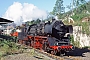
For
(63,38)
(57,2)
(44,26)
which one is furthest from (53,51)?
(57,2)

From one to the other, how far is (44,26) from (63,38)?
8.10ft

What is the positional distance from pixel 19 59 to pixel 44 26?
6.33 meters

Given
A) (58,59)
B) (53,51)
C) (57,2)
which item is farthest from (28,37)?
(57,2)

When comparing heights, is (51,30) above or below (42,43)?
above

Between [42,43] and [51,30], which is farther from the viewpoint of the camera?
[42,43]

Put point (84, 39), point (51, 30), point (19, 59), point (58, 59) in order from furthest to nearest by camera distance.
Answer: point (84, 39)
point (51, 30)
point (58, 59)
point (19, 59)

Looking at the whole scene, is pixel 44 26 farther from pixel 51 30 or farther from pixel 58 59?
pixel 58 59

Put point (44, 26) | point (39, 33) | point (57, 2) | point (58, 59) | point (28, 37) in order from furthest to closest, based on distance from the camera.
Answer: point (57, 2) < point (28, 37) < point (39, 33) < point (44, 26) < point (58, 59)

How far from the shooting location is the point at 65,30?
18328 mm

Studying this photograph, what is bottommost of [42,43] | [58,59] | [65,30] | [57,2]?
[58,59]

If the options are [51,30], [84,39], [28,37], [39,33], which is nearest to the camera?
[51,30]

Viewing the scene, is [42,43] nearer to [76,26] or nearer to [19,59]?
[19,59]

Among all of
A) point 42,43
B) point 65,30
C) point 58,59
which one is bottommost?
point 58,59

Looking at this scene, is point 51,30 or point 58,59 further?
point 51,30
